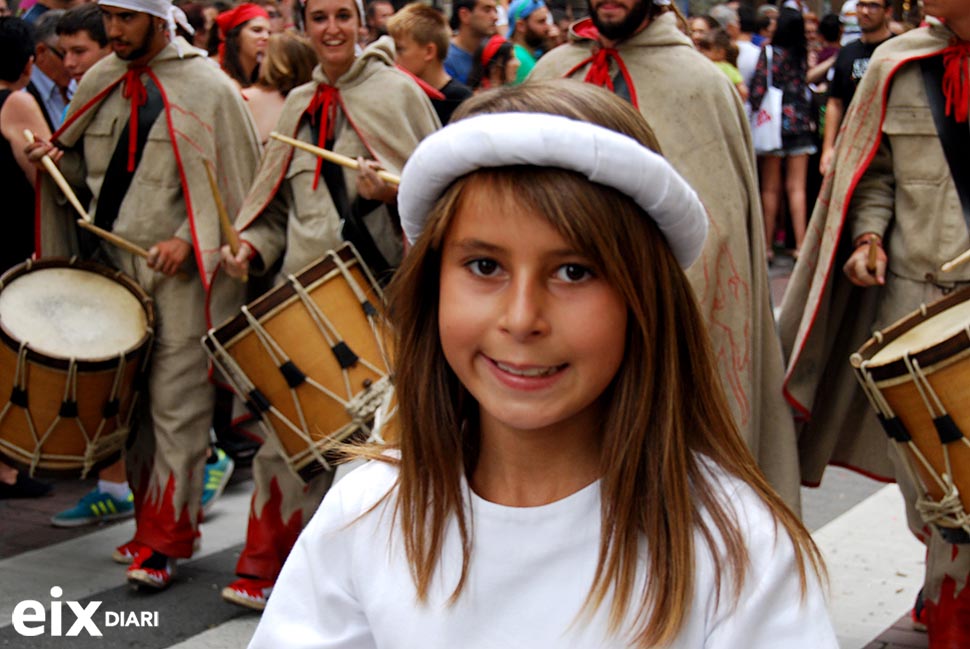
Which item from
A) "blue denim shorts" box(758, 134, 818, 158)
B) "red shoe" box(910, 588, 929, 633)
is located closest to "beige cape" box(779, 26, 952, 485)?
"red shoe" box(910, 588, 929, 633)

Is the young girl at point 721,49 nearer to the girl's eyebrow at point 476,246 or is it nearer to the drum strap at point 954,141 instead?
the drum strap at point 954,141

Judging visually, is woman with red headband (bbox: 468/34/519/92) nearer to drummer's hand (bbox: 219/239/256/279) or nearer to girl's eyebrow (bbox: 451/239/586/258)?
drummer's hand (bbox: 219/239/256/279)

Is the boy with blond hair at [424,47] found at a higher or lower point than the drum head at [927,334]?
lower

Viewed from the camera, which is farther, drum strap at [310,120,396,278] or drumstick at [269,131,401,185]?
drum strap at [310,120,396,278]

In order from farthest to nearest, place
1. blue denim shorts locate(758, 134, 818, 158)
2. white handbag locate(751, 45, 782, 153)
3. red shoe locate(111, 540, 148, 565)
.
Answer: blue denim shorts locate(758, 134, 818, 158), white handbag locate(751, 45, 782, 153), red shoe locate(111, 540, 148, 565)

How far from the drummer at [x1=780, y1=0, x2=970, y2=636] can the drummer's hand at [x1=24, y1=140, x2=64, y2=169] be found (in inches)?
108

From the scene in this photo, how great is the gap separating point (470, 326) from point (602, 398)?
0.24 m

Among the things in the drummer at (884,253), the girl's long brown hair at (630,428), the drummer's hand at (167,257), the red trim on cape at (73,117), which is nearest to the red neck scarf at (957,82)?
the drummer at (884,253)

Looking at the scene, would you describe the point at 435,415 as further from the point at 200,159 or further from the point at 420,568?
the point at 200,159

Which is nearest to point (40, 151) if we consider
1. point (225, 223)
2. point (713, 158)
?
point (225, 223)

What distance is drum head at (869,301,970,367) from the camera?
12.0 feet

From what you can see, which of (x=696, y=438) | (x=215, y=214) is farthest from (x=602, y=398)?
(x=215, y=214)

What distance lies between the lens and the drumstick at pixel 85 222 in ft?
17.5

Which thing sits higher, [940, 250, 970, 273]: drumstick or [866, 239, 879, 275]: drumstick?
[940, 250, 970, 273]: drumstick
